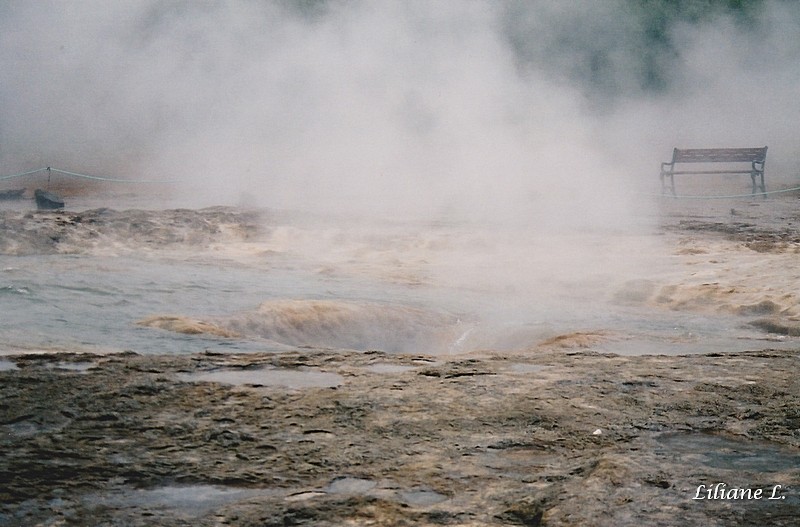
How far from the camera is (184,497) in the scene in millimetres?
2109

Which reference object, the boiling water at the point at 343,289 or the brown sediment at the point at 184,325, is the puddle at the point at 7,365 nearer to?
the boiling water at the point at 343,289

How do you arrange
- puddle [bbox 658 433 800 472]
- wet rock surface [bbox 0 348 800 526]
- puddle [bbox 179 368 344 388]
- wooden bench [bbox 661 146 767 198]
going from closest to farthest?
wet rock surface [bbox 0 348 800 526], puddle [bbox 658 433 800 472], puddle [bbox 179 368 344 388], wooden bench [bbox 661 146 767 198]

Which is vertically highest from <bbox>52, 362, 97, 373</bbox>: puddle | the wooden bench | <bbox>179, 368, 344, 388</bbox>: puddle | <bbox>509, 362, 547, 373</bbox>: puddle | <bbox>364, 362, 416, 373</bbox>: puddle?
the wooden bench

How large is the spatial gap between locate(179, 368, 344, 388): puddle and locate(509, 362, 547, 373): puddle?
0.65m

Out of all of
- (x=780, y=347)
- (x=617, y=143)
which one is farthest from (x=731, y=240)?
(x=617, y=143)

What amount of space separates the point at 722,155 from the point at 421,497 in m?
10.6

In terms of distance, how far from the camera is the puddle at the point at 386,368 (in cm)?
336

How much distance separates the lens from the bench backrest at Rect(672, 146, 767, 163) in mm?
11562

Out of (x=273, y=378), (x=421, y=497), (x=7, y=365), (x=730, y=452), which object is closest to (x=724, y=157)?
(x=273, y=378)

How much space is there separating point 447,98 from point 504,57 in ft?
4.00

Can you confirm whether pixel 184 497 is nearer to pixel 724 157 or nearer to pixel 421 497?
pixel 421 497

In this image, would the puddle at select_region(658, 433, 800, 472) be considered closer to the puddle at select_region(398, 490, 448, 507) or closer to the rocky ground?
the rocky ground

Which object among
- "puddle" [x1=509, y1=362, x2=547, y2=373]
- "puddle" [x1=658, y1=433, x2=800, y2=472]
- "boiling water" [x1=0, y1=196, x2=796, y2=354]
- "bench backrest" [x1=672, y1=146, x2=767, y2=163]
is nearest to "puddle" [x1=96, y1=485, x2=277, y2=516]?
"puddle" [x1=658, y1=433, x2=800, y2=472]

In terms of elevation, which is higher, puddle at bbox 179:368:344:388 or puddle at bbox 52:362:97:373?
puddle at bbox 52:362:97:373
